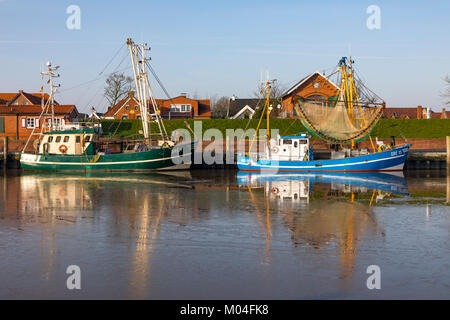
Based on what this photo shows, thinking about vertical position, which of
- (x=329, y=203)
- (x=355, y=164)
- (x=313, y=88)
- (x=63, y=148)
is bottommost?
(x=329, y=203)

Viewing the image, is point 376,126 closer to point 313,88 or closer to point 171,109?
point 313,88

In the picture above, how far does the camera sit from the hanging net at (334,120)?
141ft

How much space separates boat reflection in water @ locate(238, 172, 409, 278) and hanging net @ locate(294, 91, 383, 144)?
5.21m

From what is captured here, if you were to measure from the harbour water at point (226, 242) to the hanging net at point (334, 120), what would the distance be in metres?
14.7

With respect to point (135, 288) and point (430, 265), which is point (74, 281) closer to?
point (135, 288)

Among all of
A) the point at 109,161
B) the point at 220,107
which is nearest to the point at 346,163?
the point at 109,161

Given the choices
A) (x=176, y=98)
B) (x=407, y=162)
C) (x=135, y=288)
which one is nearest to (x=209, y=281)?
(x=135, y=288)

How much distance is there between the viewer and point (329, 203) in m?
23.4

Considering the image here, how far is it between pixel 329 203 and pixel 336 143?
2050 centimetres

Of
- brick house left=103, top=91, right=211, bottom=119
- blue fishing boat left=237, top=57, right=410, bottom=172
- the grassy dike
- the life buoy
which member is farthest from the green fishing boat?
brick house left=103, top=91, right=211, bottom=119

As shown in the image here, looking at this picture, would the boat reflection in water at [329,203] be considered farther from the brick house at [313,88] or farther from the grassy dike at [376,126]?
the brick house at [313,88]

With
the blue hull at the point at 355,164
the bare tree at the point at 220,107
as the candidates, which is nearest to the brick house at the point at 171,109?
the bare tree at the point at 220,107
